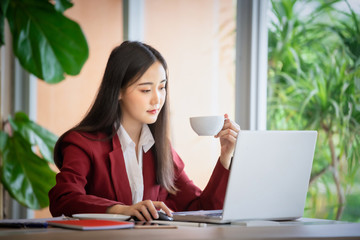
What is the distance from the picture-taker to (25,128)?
3715 mm

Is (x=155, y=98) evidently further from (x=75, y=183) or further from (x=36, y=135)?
(x=36, y=135)

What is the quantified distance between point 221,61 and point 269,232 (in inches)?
85.2

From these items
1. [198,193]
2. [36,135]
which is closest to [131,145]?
[198,193]

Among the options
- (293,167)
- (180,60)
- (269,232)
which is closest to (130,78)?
(293,167)

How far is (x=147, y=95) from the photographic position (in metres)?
2.10

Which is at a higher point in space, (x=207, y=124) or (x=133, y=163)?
(x=207, y=124)

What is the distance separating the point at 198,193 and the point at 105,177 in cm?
38

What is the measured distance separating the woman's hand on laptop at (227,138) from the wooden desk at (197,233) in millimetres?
589

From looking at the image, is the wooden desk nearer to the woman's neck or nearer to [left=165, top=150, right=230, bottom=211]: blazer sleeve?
[left=165, top=150, right=230, bottom=211]: blazer sleeve

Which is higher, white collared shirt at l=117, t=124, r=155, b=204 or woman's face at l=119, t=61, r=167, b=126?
woman's face at l=119, t=61, r=167, b=126

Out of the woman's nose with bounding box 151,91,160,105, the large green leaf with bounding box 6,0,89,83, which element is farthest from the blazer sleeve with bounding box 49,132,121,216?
the large green leaf with bounding box 6,0,89,83

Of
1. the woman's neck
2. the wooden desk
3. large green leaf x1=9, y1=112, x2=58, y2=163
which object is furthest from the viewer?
large green leaf x1=9, y1=112, x2=58, y2=163

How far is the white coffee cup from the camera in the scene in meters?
1.82

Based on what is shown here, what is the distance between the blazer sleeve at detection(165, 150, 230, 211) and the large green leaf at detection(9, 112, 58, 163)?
1541 millimetres
